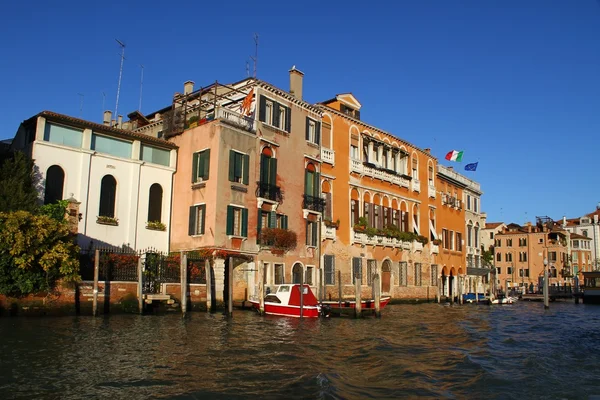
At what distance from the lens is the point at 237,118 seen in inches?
1011

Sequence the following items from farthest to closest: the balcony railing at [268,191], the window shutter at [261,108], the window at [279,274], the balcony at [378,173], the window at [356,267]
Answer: the balcony at [378,173] → the window at [356,267] → the window at [279,274] → the window shutter at [261,108] → the balcony railing at [268,191]

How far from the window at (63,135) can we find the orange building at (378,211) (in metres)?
12.6

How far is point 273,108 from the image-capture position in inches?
1068

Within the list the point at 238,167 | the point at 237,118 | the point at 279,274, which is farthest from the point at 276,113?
the point at 279,274

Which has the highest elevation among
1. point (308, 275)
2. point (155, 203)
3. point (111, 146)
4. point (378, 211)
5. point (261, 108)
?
point (261, 108)

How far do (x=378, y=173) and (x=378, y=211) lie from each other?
229 cm

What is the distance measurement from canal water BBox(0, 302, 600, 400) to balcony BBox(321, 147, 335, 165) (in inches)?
462

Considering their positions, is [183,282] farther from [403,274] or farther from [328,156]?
[403,274]

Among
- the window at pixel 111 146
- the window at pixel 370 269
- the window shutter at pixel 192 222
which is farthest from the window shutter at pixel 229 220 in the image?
the window at pixel 370 269

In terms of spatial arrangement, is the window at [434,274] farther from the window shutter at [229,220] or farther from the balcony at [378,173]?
the window shutter at [229,220]

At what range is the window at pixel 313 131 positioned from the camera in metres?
29.5

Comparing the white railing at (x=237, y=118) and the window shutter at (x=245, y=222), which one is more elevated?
the white railing at (x=237, y=118)

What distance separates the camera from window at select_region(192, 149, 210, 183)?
79.8ft

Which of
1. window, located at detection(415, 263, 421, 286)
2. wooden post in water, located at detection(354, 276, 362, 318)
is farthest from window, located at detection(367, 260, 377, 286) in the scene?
wooden post in water, located at detection(354, 276, 362, 318)
